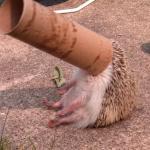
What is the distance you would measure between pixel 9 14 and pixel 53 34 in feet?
1.16

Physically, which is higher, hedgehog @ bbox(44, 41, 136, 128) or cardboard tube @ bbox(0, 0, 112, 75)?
cardboard tube @ bbox(0, 0, 112, 75)

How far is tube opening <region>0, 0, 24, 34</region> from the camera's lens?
311 centimetres

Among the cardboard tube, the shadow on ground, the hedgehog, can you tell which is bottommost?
the shadow on ground

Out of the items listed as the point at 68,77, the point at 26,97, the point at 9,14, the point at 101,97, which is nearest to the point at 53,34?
the point at 9,14

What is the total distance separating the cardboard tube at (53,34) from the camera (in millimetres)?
3107

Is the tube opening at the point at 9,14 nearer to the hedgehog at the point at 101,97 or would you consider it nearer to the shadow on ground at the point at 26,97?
the hedgehog at the point at 101,97

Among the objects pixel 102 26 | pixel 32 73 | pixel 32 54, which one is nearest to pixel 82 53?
pixel 32 73

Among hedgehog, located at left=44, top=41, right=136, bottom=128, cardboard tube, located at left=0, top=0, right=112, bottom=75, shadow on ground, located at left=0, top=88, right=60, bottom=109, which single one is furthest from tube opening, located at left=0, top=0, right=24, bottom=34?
shadow on ground, located at left=0, top=88, right=60, bottom=109

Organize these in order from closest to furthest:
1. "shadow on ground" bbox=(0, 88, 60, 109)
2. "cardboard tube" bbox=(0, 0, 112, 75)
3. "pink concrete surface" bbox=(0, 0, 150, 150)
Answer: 1. "cardboard tube" bbox=(0, 0, 112, 75)
2. "pink concrete surface" bbox=(0, 0, 150, 150)
3. "shadow on ground" bbox=(0, 88, 60, 109)

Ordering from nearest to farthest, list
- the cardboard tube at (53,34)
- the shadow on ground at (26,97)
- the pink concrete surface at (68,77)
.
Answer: the cardboard tube at (53,34) → the pink concrete surface at (68,77) → the shadow on ground at (26,97)

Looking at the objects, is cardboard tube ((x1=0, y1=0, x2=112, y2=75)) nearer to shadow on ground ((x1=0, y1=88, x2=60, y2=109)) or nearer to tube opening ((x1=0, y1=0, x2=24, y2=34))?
tube opening ((x1=0, y1=0, x2=24, y2=34))

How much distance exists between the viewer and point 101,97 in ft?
13.2

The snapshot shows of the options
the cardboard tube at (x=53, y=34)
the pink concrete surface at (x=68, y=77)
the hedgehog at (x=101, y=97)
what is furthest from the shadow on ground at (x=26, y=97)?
the cardboard tube at (x=53, y=34)

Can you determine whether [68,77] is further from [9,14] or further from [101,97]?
[9,14]
